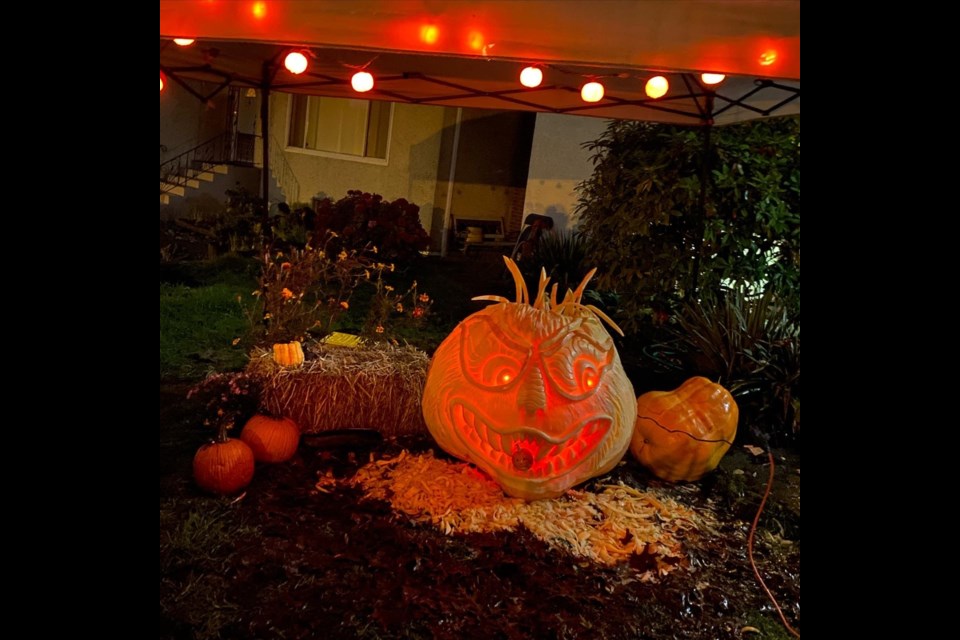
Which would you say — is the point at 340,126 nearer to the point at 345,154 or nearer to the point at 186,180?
the point at 345,154

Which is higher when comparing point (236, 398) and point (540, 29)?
point (540, 29)

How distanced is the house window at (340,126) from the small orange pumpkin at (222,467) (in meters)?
9.60

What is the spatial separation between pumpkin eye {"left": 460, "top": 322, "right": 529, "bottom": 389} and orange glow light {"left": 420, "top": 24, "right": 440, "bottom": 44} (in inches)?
52.8

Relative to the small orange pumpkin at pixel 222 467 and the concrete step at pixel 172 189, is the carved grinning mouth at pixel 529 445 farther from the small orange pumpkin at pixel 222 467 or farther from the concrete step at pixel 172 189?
the concrete step at pixel 172 189

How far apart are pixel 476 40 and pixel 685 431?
223 cm

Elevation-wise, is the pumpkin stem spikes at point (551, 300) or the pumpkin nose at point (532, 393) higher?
the pumpkin stem spikes at point (551, 300)

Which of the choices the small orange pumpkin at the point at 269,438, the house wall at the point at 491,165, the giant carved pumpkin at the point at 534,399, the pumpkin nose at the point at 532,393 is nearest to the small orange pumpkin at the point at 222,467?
the small orange pumpkin at the point at 269,438

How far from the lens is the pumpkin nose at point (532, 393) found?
2.72 meters

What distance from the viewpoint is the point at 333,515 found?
109 inches

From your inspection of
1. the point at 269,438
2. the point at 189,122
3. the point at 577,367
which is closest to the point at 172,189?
the point at 189,122

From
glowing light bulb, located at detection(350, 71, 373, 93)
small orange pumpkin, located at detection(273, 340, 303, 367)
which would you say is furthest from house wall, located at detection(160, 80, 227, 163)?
small orange pumpkin, located at detection(273, 340, 303, 367)

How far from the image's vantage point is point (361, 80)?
4.80 meters

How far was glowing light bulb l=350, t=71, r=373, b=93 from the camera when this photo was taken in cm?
475

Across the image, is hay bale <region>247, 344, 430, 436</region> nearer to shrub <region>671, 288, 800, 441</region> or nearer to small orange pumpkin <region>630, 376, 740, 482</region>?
small orange pumpkin <region>630, 376, 740, 482</region>
